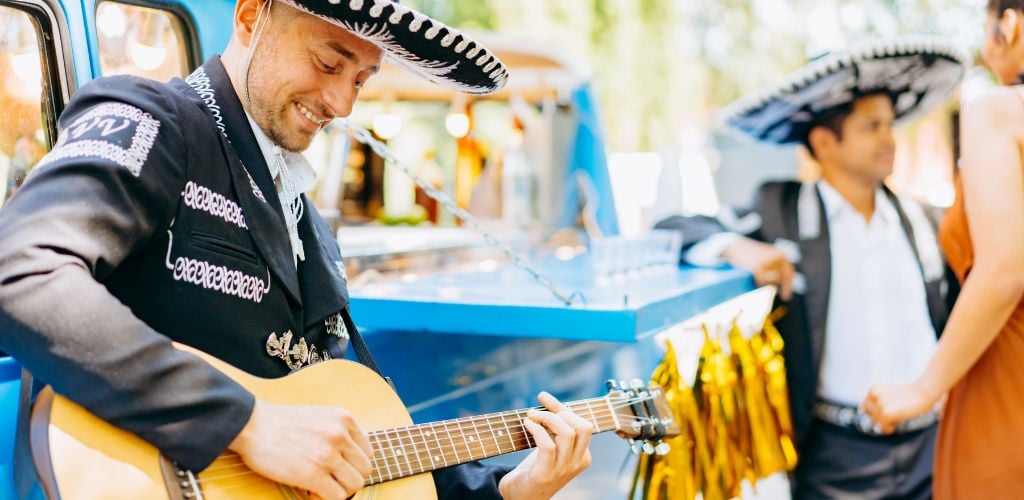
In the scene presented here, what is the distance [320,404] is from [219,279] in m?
0.31

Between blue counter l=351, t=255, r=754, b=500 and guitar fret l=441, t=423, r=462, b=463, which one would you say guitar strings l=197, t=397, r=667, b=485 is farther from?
blue counter l=351, t=255, r=754, b=500

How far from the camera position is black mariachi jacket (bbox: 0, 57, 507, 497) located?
134 cm

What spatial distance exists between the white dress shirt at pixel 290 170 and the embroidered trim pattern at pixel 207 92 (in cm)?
8

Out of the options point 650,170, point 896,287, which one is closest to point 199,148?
point 896,287

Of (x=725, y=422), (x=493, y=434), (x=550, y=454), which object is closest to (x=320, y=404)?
(x=493, y=434)

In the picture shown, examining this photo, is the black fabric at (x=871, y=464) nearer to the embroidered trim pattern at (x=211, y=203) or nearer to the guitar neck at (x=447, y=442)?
the guitar neck at (x=447, y=442)

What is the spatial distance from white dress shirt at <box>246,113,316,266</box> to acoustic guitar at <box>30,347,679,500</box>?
0.92 ft

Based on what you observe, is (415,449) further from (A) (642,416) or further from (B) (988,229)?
(B) (988,229)

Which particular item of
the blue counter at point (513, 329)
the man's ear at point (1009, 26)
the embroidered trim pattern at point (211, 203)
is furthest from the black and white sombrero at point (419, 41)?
the man's ear at point (1009, 26)

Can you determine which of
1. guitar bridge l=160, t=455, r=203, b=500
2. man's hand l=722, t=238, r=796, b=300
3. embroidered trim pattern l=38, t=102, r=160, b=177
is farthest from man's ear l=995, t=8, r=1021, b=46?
guitar bridge l=160, t=455, r=203, b=500

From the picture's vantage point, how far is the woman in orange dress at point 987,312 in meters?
2.34

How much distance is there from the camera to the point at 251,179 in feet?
5.80

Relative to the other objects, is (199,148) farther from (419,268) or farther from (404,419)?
(419,268)

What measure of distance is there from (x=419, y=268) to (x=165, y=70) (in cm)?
140
